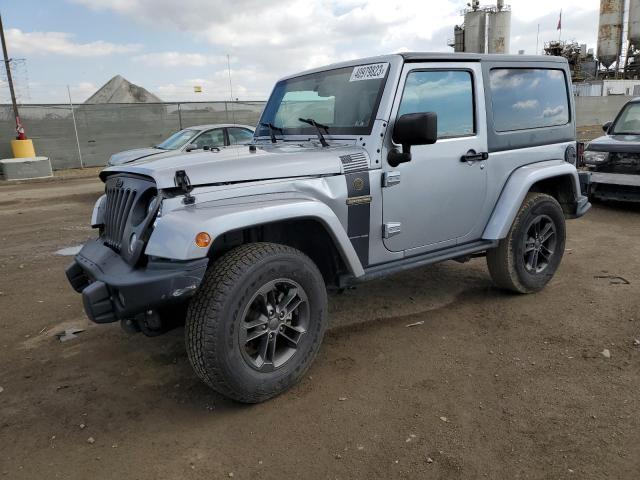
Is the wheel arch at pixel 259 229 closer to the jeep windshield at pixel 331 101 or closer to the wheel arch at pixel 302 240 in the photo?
the wheel arch at pixel 302 240

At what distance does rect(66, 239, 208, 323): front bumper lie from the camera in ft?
8.33

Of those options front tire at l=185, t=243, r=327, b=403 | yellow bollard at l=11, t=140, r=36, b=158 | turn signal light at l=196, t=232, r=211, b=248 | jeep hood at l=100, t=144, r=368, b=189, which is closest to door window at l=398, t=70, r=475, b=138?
jeep hood at l=100, t=144, r=368, b=189

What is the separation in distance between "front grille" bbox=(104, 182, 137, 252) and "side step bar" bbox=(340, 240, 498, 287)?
1431 millimetres

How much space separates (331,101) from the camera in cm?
377

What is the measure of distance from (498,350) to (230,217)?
217 cm

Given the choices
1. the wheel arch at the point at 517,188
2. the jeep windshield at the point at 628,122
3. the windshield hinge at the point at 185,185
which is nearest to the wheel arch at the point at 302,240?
the windshield hinge at the point at 185,185

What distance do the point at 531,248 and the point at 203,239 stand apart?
316cm

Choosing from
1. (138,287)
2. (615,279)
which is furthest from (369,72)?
(615,279)

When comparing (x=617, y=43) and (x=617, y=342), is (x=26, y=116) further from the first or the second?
(x=617, y=43)

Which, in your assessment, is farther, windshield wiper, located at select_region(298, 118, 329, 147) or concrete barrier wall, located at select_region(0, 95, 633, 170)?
concrete barrier wall, located at select_region(0, 95, 633, 170)

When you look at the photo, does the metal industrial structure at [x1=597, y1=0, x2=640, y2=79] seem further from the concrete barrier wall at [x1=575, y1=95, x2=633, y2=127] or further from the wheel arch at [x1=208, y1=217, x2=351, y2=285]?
the wheel arch at [x1=208, y1=217, x2=351, y2=285]

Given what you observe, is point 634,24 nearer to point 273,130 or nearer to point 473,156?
point 473,156

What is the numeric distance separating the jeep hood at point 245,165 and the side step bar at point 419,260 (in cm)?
74

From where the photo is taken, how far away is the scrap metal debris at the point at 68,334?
157 inches
